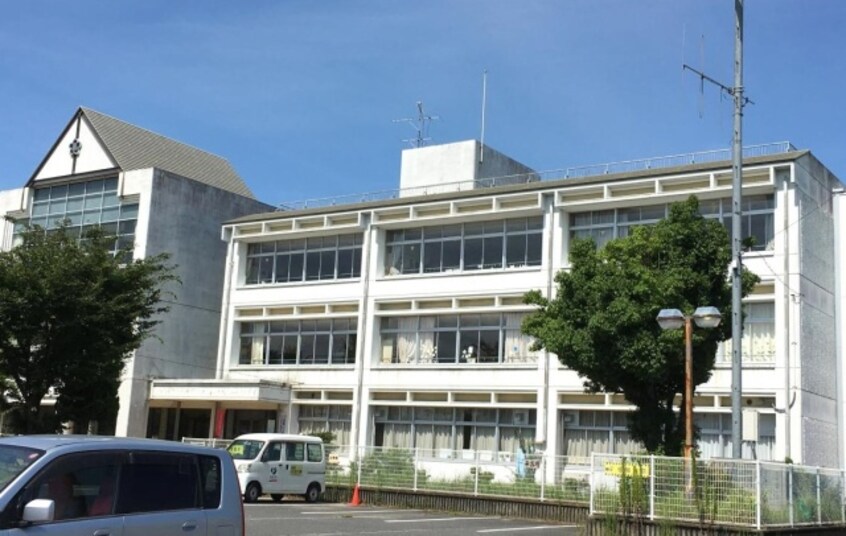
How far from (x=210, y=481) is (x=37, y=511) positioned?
79.2 inches

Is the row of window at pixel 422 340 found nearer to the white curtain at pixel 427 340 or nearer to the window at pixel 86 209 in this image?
the white curtain at pixel 427 340

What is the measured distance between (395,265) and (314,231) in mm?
4317

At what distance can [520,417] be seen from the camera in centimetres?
3738

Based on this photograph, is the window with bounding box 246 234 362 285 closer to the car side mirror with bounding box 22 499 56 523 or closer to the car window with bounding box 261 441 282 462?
the car window with bounding box 261 441 282 462

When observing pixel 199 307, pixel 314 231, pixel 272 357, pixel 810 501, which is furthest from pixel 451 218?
pixel 810 501

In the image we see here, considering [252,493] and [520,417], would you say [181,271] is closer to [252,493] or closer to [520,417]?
[520,417]

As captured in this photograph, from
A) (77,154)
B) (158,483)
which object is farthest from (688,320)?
(77,154)

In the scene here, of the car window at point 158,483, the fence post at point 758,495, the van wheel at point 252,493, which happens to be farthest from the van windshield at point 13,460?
the van wheel at point 252,493

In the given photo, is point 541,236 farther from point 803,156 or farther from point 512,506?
point 512,506

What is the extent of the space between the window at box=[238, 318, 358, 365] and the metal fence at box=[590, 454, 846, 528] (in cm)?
2381

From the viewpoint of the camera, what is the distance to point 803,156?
3259 centimetres

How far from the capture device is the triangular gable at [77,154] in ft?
156

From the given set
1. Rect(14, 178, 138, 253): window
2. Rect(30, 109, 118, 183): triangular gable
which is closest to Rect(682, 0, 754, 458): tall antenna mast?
Rect(14, 178, 138, 253): window

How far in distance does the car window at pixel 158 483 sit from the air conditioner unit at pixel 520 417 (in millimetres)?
28943
